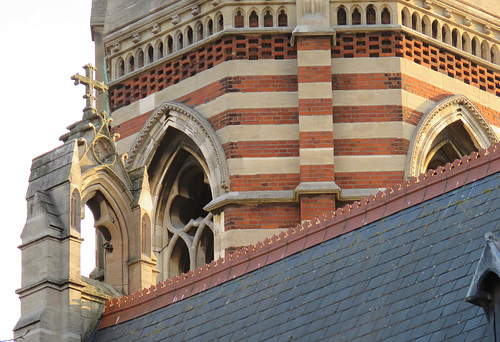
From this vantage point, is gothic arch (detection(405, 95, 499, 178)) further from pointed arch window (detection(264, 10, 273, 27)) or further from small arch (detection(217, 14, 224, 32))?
small arch (detection(217, 14, 224, 32))

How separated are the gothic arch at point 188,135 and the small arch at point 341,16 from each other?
266 centimetres

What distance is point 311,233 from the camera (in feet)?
80.4

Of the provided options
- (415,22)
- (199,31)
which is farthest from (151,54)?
(415,22)

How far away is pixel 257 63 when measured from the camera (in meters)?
31.8

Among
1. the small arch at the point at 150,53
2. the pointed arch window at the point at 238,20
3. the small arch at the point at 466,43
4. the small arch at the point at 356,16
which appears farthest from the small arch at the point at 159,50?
the small arch at the point at 466,43

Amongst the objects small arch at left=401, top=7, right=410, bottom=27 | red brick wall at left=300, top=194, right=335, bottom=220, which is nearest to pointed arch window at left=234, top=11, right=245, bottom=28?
small arch at left=401, top=7, right=410, bottom=27

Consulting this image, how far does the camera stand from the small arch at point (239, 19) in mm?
32188

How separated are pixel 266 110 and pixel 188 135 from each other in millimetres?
1474

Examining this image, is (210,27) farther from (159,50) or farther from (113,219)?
(113,219)

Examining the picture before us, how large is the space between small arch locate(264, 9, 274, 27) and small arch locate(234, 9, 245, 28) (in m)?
0.38

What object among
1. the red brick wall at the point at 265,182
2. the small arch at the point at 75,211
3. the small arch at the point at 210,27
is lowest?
the small arch at the point at 75,211

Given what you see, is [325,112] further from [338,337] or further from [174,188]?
[338,337]

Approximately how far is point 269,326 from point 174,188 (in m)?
9.70

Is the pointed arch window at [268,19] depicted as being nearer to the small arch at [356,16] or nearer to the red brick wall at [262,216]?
the small arch at [356,16]
